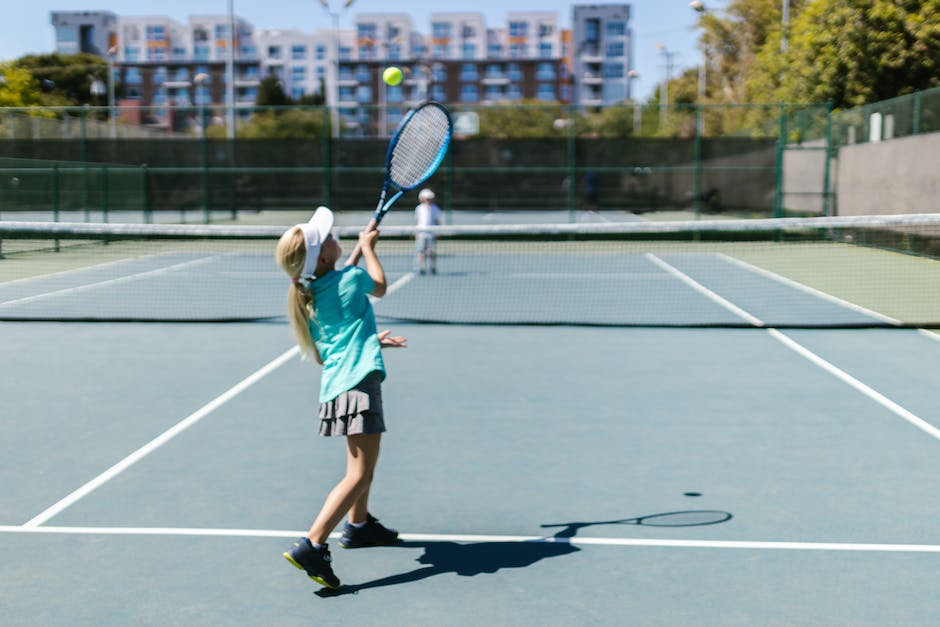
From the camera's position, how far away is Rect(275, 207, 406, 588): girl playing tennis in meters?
4.62

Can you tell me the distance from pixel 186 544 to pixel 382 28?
15242 cm

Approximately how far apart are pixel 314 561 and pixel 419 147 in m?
2.17

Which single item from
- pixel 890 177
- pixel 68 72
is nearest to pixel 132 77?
pixel 68 72

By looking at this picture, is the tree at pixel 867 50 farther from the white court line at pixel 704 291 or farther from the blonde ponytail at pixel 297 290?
the blonde ponytail at pixel 297 290

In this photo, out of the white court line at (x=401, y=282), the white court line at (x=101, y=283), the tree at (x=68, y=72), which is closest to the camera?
the white court line at (x=101, y=283)

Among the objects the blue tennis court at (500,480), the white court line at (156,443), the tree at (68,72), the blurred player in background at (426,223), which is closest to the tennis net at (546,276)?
the blurred player in background at (426,223)

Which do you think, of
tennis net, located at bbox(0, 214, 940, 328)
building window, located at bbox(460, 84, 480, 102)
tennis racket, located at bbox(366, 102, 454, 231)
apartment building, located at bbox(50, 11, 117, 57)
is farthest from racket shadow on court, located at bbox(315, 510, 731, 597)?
apartment building, located at bbox(50, 11, 117, 57)

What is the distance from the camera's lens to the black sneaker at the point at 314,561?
14.8ft

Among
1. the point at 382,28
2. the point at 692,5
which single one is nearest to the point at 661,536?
the point at 692,5

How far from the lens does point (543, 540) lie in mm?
5215

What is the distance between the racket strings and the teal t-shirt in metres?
0.94

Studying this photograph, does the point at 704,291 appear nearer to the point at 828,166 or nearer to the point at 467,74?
the point at 828,166

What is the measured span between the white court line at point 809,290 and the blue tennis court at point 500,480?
1775 millimetres

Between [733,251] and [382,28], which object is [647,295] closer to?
[733,251]
